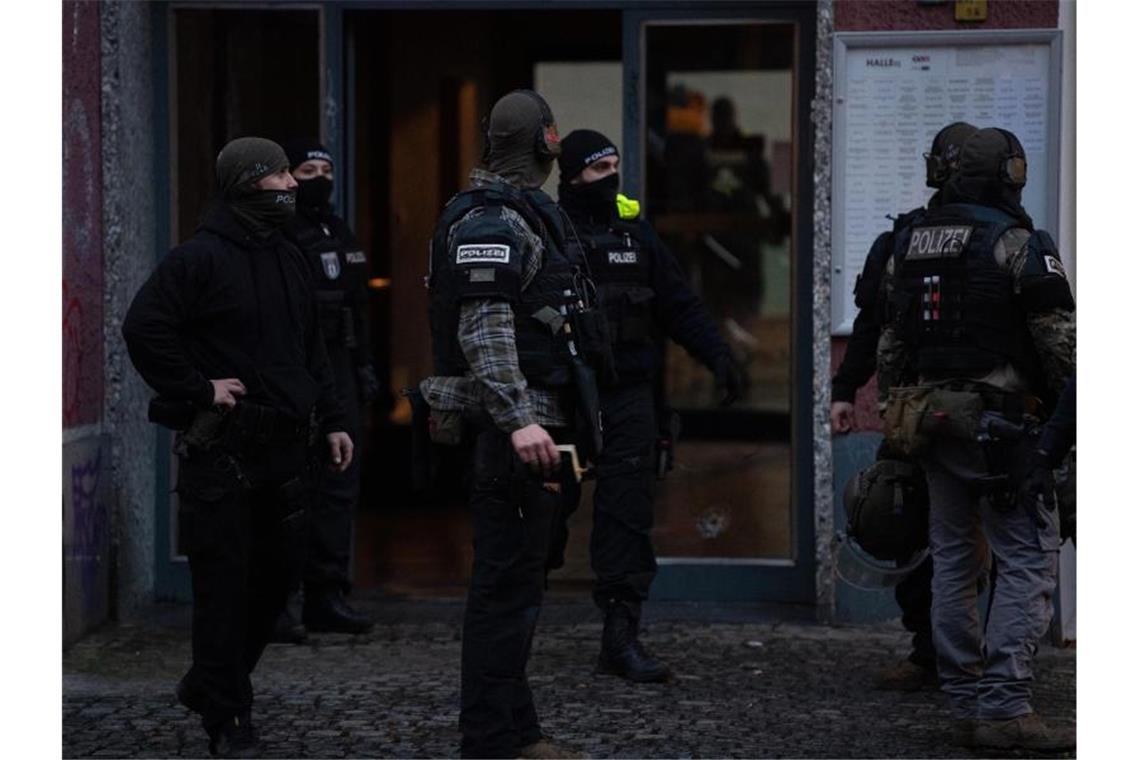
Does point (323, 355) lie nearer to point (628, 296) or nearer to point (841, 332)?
point (628, 296)

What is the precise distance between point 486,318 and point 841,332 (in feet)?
9.59

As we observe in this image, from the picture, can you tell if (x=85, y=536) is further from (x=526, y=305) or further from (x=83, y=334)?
(x=526, y=305)

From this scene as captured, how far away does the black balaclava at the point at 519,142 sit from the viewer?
589cm

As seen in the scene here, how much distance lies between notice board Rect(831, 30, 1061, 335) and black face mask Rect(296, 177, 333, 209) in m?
2.04

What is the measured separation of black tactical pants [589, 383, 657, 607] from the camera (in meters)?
7.23

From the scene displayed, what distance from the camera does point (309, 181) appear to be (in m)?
8.09

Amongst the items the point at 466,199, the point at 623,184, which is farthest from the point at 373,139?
the point at 466,199

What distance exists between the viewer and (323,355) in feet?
21.2

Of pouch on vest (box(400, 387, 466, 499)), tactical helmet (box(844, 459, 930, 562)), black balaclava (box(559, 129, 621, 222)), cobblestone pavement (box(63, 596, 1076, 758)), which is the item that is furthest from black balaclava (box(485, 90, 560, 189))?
cobblestone pavement (box(63, 596, 1076, 758))

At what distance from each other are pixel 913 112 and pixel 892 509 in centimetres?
213

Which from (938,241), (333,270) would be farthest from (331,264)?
(938,241)

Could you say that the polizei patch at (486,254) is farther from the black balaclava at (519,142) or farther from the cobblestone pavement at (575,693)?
the cobblestone pavement at (575,693)

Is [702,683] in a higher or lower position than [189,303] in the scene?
lower

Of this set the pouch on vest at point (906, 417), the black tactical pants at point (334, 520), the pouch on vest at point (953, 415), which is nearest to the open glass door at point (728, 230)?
the black tactical pants at point (334, 520)
